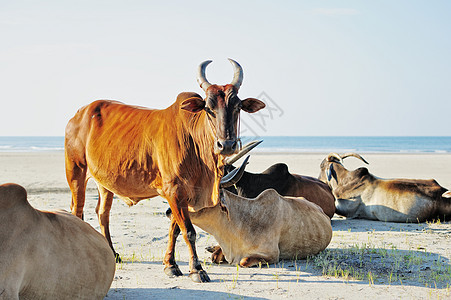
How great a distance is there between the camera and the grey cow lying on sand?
9992mm

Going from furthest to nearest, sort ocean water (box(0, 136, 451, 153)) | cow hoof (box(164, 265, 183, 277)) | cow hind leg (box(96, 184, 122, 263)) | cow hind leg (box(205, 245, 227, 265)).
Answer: ocean water (box(0, 136, 451, 153)), cow hind leg (box(96, 184, 122, 263)), cow hind leg (box(205, 245, 227, 265)), cow hoof (box(164, 265, 183, 277))

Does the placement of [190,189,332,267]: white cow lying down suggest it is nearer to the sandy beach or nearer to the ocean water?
the sandy beach

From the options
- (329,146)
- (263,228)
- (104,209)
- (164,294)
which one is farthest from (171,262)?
(329,146)

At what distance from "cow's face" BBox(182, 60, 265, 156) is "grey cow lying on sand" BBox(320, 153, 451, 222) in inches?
207

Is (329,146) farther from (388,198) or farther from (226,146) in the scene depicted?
(226,146)

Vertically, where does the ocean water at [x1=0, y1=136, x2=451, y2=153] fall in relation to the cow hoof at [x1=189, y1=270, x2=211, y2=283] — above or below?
below

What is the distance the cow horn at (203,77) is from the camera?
231 inches

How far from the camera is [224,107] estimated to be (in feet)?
18.1

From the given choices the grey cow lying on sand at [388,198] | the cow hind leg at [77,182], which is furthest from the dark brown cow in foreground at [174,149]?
the grey cow lying on sand at [388,198]

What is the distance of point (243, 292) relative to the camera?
211 inches

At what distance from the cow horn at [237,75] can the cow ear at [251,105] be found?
19 cm

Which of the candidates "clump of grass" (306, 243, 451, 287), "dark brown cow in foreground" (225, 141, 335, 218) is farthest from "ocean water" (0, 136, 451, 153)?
"clump of grass" (306, 243, 451, 287)

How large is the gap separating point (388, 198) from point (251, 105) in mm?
5386

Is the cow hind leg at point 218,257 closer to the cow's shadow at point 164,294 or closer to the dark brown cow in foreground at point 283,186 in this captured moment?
the cow's shadow at point 164,294
